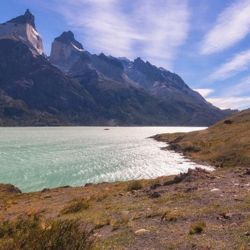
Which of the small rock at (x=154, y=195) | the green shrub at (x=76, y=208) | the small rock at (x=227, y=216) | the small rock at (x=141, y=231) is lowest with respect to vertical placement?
the green shrub at (x=76, y=208)

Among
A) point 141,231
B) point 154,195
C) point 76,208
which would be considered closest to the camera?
point 141,231

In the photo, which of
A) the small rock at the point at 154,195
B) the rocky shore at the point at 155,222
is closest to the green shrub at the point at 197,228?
the rocky shore at the point at 155,222

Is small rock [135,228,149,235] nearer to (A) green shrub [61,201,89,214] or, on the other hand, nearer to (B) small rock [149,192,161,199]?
(B) small rock [149,192,161,199]

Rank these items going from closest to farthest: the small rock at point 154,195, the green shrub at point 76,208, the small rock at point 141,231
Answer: the small rock at point 141,231
the green shrub at point 76,208
the small rock at point 154,195

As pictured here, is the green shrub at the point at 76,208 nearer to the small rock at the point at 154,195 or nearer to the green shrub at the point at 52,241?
the small rock at the point at 154,195

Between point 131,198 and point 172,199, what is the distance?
19.9ft

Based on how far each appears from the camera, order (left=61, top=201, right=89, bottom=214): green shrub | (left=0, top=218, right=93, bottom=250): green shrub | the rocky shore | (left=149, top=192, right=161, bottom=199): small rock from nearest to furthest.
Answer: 1. (left=0, top=218, right=93, bottom=250): green shrub
2. the rocky shore
3. (left=61, top=201, right=89, bottom=214): green shrub
4. (left=149, top=192, right=161, bottom=199): small rock

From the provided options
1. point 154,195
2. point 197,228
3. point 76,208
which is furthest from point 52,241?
point 154,195

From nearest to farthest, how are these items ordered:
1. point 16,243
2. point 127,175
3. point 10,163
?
point 16,243 < point 127,175 < point 10,163

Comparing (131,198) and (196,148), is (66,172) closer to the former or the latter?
(196,148)

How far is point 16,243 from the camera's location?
14.0m

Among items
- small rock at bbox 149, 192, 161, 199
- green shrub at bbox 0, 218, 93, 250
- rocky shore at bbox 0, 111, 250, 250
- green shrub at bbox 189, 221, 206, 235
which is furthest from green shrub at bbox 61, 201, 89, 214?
green shrub at bbox 0, 218, 93, 250

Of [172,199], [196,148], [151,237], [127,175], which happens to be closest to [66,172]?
[127,175]

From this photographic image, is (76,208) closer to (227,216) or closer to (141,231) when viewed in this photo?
(141,231)
